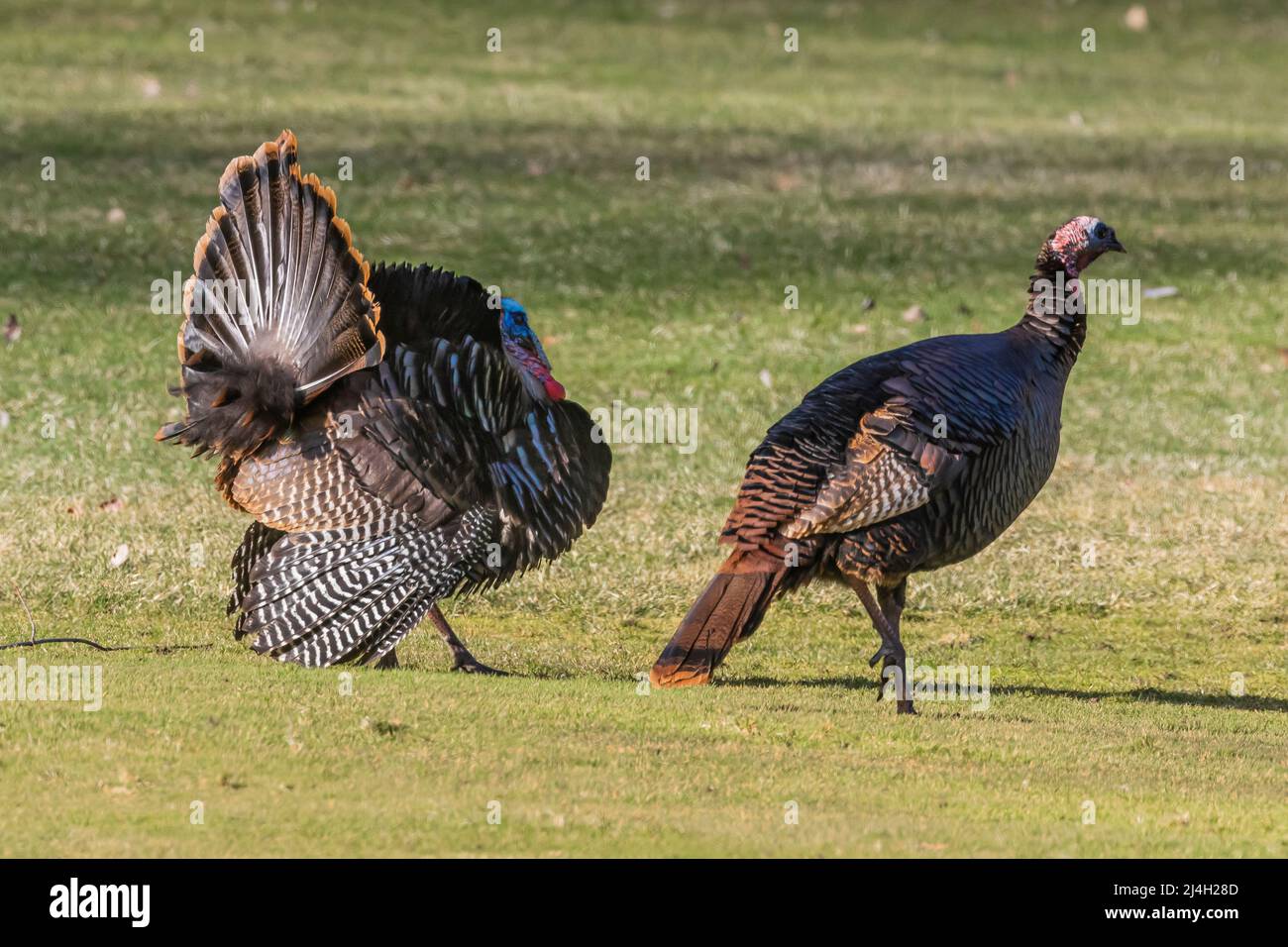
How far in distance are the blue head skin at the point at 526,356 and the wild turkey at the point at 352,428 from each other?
12 mm

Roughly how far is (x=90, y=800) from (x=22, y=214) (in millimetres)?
13129

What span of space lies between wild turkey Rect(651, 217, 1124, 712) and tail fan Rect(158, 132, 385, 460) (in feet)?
5.96

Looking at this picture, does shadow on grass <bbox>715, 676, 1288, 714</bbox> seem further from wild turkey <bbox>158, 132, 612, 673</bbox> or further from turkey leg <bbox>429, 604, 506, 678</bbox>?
wild turkey <bbox>158, 132, 612, 673</bbox>

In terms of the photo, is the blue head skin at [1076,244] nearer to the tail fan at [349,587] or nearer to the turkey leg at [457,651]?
the tail fan at [349,587]

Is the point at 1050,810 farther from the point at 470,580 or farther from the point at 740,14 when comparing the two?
the point at 740,14

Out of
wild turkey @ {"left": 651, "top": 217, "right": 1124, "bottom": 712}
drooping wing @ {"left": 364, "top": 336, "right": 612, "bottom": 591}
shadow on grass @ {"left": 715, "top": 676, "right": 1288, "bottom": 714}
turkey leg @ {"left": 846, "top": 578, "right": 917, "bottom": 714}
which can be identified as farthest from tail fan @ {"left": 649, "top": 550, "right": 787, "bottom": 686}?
drooping wing @ {"left": 364, "top": 336, "right": 612, "bottom": 591}

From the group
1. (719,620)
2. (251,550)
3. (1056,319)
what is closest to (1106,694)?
(1056,319)

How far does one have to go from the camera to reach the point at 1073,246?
9.71 metres

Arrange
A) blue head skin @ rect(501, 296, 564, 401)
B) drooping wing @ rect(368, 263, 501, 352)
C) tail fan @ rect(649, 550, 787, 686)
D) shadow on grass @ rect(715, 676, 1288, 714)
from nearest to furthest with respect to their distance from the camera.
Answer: tail fan @ rect(649, 550, 787, 686)
drooping wing @ rect(368, 263, 501, 352)
blue head skin @ rect(501, 296, 564, 401)
shadow on grass @ rect(715, 676, 1288, 714)

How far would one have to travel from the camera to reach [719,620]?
8508mm

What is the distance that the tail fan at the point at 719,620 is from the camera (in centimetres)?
848

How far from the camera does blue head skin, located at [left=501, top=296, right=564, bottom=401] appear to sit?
30.7ft

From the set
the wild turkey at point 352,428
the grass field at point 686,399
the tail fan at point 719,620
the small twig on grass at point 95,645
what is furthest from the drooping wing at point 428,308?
the small twig on grass at point 95,645

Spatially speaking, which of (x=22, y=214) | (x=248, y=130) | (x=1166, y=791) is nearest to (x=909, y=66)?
(x=248, y=130)
